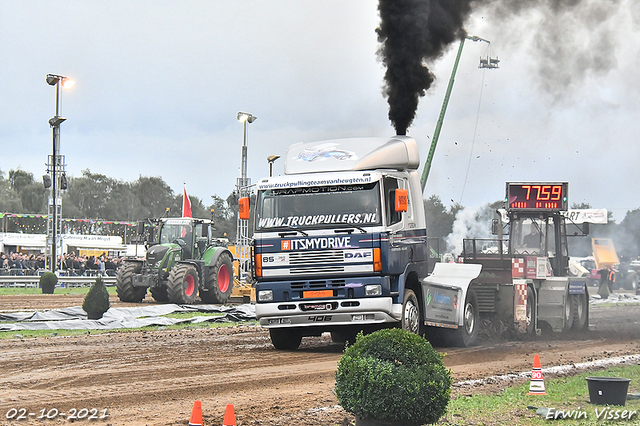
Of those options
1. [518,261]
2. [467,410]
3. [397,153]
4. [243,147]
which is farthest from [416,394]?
[243,147]

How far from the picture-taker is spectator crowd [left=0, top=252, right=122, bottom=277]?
4084cm

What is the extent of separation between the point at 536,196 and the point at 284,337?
8505mm

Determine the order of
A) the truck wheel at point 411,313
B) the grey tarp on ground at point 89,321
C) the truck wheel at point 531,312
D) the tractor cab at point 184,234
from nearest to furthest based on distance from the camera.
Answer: the truck wheel at point 411,313, the truck wheel at point 531,312, the grey tarp on ground at point 89,321, the tractor cab at point 184,234

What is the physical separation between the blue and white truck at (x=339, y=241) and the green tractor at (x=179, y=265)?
12569mm

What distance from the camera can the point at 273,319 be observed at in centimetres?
1294

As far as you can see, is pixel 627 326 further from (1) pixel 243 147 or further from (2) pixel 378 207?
(1) pixel 243 147

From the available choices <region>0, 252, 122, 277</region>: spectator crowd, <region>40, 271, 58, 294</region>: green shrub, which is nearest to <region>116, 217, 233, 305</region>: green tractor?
<region>40, 271, 58, 294</region>: green shrub

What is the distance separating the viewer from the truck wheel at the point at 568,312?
17734 millimetres

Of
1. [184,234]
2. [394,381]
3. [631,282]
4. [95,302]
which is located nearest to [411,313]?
[394,381]

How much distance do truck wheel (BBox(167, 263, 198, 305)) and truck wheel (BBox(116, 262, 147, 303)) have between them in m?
1.88

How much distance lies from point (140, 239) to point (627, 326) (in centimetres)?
1584

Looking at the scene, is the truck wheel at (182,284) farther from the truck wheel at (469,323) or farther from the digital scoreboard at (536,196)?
the truck wheel at (469,323)

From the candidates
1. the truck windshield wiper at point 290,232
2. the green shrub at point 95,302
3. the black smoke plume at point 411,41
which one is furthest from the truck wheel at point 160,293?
the truck windshield wiper at point 290,232

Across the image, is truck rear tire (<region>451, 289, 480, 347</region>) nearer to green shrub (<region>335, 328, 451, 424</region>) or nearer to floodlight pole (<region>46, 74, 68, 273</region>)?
green shrub (<region>335, 328, 451, 424</region>)
